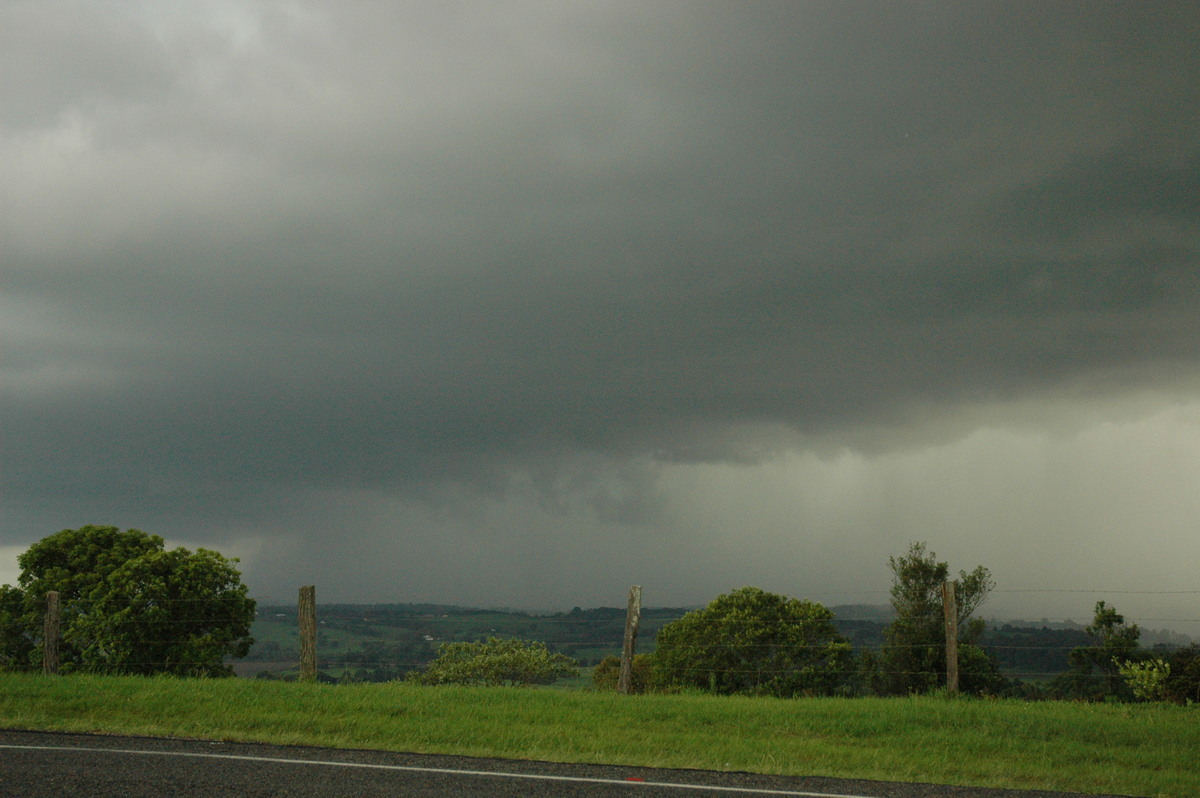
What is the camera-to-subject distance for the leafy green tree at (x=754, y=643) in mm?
35250

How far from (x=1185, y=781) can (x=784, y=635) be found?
2677 cm

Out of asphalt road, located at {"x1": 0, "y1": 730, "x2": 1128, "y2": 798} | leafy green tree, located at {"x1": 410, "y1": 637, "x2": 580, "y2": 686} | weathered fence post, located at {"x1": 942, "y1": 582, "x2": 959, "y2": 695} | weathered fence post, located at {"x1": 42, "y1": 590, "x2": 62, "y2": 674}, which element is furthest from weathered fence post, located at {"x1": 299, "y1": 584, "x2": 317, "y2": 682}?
leafy green tree, located at {"x1": 410, "y1": 637, "x2": 580, "y2": 686}

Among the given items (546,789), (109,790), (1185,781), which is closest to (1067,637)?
(1185,781)

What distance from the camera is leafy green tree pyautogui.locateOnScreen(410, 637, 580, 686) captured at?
179 feet

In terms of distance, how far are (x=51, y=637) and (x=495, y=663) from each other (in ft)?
131

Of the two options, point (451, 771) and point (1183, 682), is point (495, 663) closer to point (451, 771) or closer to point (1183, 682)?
point (1183, 682)

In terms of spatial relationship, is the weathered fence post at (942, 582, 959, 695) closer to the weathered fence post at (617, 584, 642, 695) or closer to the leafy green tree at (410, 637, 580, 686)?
the weathered fence post at (617, 584, 642, 695)

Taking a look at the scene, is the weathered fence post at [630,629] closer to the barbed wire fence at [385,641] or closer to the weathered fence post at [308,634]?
the barbed wire fence at [385,641]

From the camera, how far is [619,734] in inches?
550

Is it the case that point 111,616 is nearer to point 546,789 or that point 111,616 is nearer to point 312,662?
point 312,662

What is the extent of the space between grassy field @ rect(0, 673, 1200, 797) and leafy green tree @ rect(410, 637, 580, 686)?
36.6 metres

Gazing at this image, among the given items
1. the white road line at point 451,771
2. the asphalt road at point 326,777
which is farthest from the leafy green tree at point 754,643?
the white road line at point 451,771

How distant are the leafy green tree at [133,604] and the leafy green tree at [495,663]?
22.5 m

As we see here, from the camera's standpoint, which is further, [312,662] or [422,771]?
[312,662]
